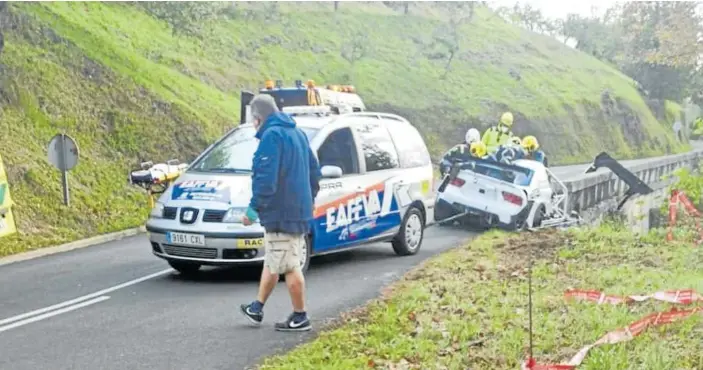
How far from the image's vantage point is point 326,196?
30.7 feet

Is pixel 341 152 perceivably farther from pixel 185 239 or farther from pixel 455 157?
pixel 455 157

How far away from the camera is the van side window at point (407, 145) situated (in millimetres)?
11070

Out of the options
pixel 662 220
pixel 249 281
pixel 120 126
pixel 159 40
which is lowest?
pixel 662 220

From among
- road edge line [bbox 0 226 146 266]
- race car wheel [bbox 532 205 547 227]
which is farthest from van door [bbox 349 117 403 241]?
road edge line [bbox 0 226 146 266]

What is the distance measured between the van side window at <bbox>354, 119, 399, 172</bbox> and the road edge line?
490 centimetres

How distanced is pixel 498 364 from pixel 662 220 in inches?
551

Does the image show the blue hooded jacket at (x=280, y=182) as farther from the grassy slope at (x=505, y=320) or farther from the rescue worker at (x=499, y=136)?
the rescue worker at (x=499, y=136)

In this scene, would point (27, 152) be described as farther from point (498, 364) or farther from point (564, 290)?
point (498, 364)

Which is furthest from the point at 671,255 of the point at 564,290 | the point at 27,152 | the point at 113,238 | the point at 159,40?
the point at 159,40

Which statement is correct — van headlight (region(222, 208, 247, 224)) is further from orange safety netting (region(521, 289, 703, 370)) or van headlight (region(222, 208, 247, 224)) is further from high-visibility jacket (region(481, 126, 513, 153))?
high-visibility jacket (region(481, 126, 513, 153))

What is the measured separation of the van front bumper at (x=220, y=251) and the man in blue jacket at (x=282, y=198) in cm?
187

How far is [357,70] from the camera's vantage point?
3891 centimetres

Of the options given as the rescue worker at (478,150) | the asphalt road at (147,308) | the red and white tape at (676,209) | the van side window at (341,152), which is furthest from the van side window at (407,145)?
the red and white tape at (676,209)

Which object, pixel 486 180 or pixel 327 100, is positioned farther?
pixel 327 100
